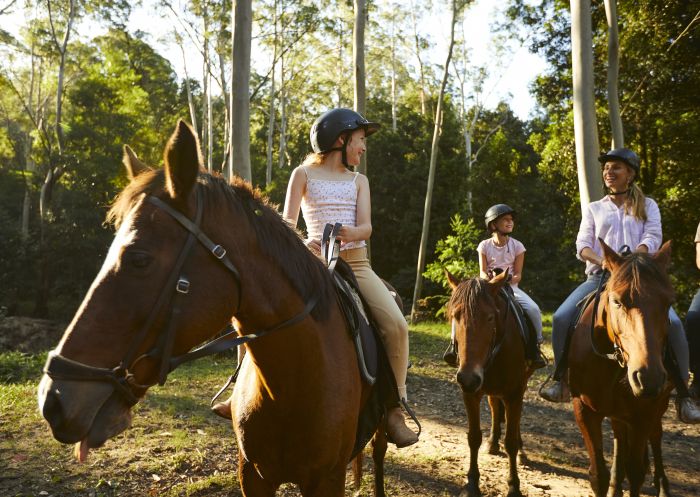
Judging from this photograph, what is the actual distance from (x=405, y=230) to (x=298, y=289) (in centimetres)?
2281

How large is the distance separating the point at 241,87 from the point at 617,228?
708 centimetres

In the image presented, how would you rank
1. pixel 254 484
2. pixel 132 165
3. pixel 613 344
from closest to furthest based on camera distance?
pixel 132 165 → pixel 254 484 → pixel 613 344

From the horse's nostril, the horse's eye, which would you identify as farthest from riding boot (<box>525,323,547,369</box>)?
the horse's nostril

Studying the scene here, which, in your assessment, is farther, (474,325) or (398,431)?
(474,325)

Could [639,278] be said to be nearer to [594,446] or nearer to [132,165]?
[594,446]

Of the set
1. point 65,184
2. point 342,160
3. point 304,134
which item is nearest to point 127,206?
point 342,160

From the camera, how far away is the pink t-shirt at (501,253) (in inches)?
278

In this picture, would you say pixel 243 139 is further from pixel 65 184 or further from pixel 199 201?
pixel 65 184

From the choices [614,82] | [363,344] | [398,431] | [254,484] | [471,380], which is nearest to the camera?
[254,484]

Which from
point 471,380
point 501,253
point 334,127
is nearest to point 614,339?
point 471,380

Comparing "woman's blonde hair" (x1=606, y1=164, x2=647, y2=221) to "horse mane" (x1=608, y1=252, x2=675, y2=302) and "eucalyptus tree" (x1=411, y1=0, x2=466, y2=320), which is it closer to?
"horse mane" (x1=608, y1=252, x2=675, y2=302)

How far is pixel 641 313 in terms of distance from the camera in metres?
3.48

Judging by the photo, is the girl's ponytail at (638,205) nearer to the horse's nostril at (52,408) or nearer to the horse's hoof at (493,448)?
the horse's hoof at (493,448)

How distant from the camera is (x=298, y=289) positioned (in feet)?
7.64
